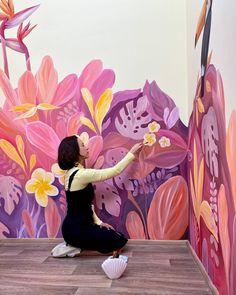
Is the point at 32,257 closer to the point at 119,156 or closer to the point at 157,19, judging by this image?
the point at 119,156

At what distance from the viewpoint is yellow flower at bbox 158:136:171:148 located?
2167mm

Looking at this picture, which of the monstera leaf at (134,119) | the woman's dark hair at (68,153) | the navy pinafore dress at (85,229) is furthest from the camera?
the monstera leaf at (134,119)

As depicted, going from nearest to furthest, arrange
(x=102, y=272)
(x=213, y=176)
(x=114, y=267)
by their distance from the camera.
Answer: (x=213, y=176) < (x=114, y=267) < (x=102, y=272)

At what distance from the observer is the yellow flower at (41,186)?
229cm

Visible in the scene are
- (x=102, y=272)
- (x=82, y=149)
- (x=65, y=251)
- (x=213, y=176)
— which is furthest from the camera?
(x=82, y=149)

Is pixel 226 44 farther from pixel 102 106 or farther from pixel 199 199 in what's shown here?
pixel 102 106

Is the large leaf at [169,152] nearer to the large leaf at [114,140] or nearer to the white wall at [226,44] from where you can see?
the large leaf at [114,140]

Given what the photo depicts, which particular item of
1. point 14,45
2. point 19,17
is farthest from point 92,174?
point 19,17

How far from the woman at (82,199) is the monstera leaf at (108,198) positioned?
4.0 inches

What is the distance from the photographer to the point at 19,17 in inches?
91.0

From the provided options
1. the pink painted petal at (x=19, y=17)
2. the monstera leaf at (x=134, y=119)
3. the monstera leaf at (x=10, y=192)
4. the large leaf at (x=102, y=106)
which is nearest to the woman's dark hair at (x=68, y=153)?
the large leaf at (x=102, y=106)

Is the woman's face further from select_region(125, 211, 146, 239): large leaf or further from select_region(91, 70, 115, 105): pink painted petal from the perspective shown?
select_region(125, 211, 146, 239): large leaf

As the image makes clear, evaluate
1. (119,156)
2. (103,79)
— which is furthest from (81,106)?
(119,156)

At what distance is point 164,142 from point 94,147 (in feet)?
1.71
